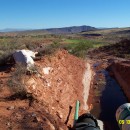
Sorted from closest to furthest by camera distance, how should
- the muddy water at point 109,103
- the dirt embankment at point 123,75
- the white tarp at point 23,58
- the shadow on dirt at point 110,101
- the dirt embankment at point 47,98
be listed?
the dirt embankment at point 47,98, the shadow on dirt at point 110,101, the muddy water at point 109,103, the white tarp at point 23,58, the dirt embankment at point 123,75

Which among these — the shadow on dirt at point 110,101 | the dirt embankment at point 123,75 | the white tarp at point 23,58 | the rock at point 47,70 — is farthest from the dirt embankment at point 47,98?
the dirt embankment at point 123,75

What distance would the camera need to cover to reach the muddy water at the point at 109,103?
15.0m

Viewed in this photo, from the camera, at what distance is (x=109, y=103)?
60.1 feet

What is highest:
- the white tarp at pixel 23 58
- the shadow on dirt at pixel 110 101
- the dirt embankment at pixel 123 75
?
the white tarp at pixel 23 58

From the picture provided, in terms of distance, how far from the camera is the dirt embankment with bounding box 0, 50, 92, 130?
992cm

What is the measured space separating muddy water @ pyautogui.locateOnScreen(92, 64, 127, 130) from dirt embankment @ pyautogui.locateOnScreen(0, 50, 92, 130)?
963 mm

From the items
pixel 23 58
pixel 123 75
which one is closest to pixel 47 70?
pixel 23 58

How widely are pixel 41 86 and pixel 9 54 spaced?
20.2ft

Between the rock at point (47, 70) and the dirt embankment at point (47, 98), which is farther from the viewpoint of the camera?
the rock at point (47, 70)

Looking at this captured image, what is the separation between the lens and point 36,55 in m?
22.1

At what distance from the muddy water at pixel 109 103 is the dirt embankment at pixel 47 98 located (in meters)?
0.96

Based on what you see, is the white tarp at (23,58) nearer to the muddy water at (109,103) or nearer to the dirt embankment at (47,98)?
the dirt embankment at (47,98)

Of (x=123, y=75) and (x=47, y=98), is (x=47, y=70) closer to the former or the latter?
(x=47, y=98)

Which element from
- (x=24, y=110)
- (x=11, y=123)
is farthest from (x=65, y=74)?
(x=11, y=123)
